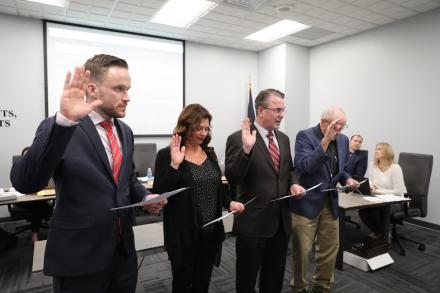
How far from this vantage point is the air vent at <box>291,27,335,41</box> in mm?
4945

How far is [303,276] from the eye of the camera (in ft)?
7.18

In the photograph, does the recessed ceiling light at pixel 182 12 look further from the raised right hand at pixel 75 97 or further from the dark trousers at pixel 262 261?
the raised right hand at pixel 75 97

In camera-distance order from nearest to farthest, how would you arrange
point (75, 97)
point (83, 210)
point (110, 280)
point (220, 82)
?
point (75, 97) < point (83, 210) < point (110, 280) < point (220, 82)

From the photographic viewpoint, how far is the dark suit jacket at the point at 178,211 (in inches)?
63.1

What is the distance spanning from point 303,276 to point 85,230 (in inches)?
66.9

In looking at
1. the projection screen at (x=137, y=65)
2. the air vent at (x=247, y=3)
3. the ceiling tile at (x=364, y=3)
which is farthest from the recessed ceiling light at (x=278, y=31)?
the projection screen at (x=137, y=65)

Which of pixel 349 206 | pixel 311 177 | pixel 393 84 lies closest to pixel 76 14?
pixel 311 177

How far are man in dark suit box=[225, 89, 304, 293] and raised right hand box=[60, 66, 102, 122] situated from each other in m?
0.99

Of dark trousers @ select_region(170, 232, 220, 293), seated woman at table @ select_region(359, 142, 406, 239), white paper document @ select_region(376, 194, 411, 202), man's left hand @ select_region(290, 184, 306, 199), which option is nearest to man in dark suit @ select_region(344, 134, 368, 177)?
seated woman at table @ select_region(359, 142, 406, 239)

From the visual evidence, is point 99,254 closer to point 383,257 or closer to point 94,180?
point 94,180

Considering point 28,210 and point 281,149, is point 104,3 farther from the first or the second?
point 281,149

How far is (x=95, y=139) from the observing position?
1.11 metres

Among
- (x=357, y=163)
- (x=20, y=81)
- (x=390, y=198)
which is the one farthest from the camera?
(x=20, y=81)

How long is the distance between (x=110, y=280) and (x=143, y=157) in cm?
346
